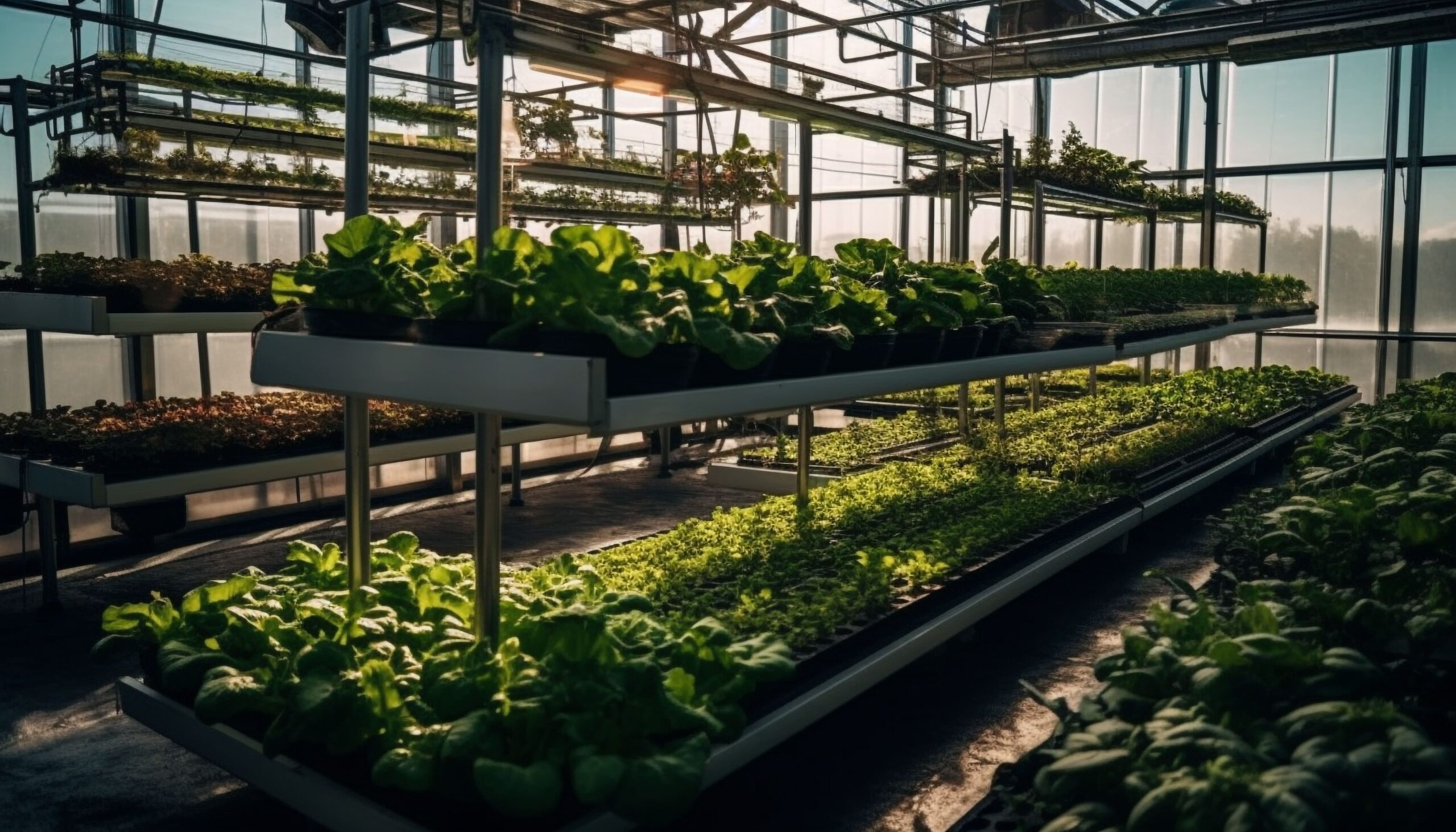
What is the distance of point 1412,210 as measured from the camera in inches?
426

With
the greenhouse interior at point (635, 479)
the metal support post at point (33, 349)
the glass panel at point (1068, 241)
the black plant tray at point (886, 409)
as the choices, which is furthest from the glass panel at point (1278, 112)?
the metal support post at point (33, 349)

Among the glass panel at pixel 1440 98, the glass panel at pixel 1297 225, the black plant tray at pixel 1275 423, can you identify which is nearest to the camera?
the black plant tray at pixel 1275 423

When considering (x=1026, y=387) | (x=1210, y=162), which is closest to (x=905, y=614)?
(x=1026, y=387)

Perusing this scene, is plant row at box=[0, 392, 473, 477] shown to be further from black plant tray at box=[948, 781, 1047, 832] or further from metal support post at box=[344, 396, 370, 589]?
black plant tray at box=[948, 781, 1047, 832]

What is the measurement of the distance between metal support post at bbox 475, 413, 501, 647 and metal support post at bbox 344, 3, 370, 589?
390 millimetres

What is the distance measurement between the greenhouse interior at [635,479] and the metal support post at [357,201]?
0.05 ft

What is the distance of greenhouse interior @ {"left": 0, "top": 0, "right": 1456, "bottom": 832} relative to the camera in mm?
2043

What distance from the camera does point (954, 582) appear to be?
361 centimetres

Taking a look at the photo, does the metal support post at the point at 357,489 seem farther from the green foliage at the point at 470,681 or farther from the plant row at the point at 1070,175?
the plant row at the point at 1070,175

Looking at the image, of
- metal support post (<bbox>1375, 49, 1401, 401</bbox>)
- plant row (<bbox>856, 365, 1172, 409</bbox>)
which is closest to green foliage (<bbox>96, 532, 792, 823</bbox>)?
plant row (<bbox>856, 365, 1172, 409</bbox>)

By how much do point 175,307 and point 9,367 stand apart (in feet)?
6.83

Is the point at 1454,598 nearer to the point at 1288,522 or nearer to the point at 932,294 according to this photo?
the point at 1288,522

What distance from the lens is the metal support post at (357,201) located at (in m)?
2.78

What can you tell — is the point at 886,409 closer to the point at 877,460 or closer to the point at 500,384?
the point at 877,460
